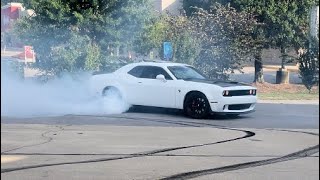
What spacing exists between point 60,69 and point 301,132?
964 centimetres

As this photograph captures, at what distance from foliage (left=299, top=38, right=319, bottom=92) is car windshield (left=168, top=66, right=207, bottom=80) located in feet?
A: 27.3

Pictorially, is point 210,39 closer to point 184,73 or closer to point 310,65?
point 184,73

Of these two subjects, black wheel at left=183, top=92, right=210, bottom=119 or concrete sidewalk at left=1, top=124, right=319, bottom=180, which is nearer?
concrete sidewalk at left=1, top=124, right=319, bottom=180

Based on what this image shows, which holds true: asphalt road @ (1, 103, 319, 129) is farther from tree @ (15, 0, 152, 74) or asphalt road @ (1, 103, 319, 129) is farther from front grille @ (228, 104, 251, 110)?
tree @ (15, 0, 152, 74)

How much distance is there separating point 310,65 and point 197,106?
309 inches

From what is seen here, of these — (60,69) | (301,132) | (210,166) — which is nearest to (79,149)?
(210,166)

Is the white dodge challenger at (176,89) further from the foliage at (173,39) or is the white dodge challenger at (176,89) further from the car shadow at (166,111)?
the foliage at (173,39)

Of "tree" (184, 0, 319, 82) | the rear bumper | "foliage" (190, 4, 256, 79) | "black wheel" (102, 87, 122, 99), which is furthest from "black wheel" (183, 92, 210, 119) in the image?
"tree" (184, 0, 319, 82)

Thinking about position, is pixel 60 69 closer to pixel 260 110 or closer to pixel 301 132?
pixel 260 110

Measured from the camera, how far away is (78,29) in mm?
17875

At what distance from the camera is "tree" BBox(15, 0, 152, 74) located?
17219 mm

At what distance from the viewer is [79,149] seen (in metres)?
7.41

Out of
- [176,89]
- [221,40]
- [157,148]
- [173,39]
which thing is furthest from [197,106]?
[221,40]

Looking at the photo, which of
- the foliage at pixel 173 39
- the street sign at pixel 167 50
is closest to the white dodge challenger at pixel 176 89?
the street sign at pixel 167 50
